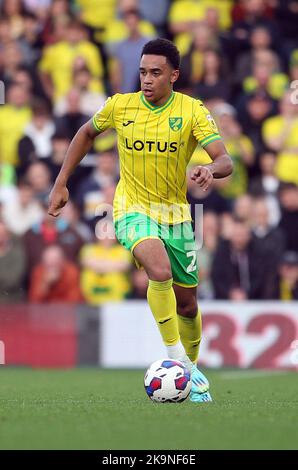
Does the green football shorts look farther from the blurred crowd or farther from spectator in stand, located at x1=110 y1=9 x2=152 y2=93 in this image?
spectator in stand, located at x1=110 y1=9 x2=152 y2=93

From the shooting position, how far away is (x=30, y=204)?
50.7 ft

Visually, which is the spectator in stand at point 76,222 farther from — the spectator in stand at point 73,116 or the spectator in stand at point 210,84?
the spectator in stand at point 210,84

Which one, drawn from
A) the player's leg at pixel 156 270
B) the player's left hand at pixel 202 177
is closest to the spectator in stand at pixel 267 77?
the player's leg at pixel 156 270

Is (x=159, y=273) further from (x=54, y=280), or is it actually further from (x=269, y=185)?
(x=269, y=185)

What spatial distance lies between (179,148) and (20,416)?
7.95ft

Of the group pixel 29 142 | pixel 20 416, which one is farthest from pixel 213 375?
pixel 20 416

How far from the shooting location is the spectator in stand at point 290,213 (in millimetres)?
15492

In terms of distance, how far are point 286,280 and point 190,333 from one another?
244 inches

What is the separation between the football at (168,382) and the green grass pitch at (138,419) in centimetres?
11

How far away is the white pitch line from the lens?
41.9ft
